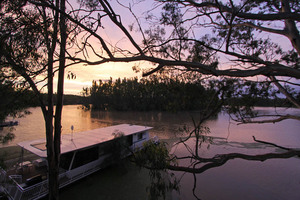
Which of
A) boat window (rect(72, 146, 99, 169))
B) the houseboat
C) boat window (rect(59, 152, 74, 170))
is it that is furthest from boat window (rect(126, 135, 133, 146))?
boat window (rect(59, 152, 74, 170))

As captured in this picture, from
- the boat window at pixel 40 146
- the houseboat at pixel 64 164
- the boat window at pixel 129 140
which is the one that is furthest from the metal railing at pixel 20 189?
the boat window at pixel 129 140

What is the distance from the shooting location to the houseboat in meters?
4.09

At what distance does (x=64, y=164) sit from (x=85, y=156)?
642mm

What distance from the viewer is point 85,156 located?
563cm

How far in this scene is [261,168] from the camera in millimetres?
6770

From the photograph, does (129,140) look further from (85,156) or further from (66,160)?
(66,160)

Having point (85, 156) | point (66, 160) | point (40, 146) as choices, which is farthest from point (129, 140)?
point (40, 146)

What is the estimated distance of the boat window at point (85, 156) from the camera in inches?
210

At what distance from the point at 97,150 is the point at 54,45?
3.88 meters

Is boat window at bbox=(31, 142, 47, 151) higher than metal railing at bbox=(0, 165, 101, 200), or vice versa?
boat window at bbox=(31, 142, 47, 151)

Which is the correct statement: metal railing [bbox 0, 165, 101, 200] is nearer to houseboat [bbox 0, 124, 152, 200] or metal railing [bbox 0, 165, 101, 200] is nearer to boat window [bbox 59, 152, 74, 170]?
houseboat [bbox 0, 124, 152, 200]

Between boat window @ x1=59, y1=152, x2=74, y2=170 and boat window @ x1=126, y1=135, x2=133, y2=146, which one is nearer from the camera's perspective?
boat window @ x1=59, y1=152, x2=74, y2=170

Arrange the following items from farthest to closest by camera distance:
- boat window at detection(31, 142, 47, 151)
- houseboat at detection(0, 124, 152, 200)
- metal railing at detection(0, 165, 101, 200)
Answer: boat window at detection(31, 142, 47, 151) < houseboat at detection(0, 124, 152, 200) < metal railing at detection(0, 165, 101, 200)

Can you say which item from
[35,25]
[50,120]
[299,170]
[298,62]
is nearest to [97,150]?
[50,120]
